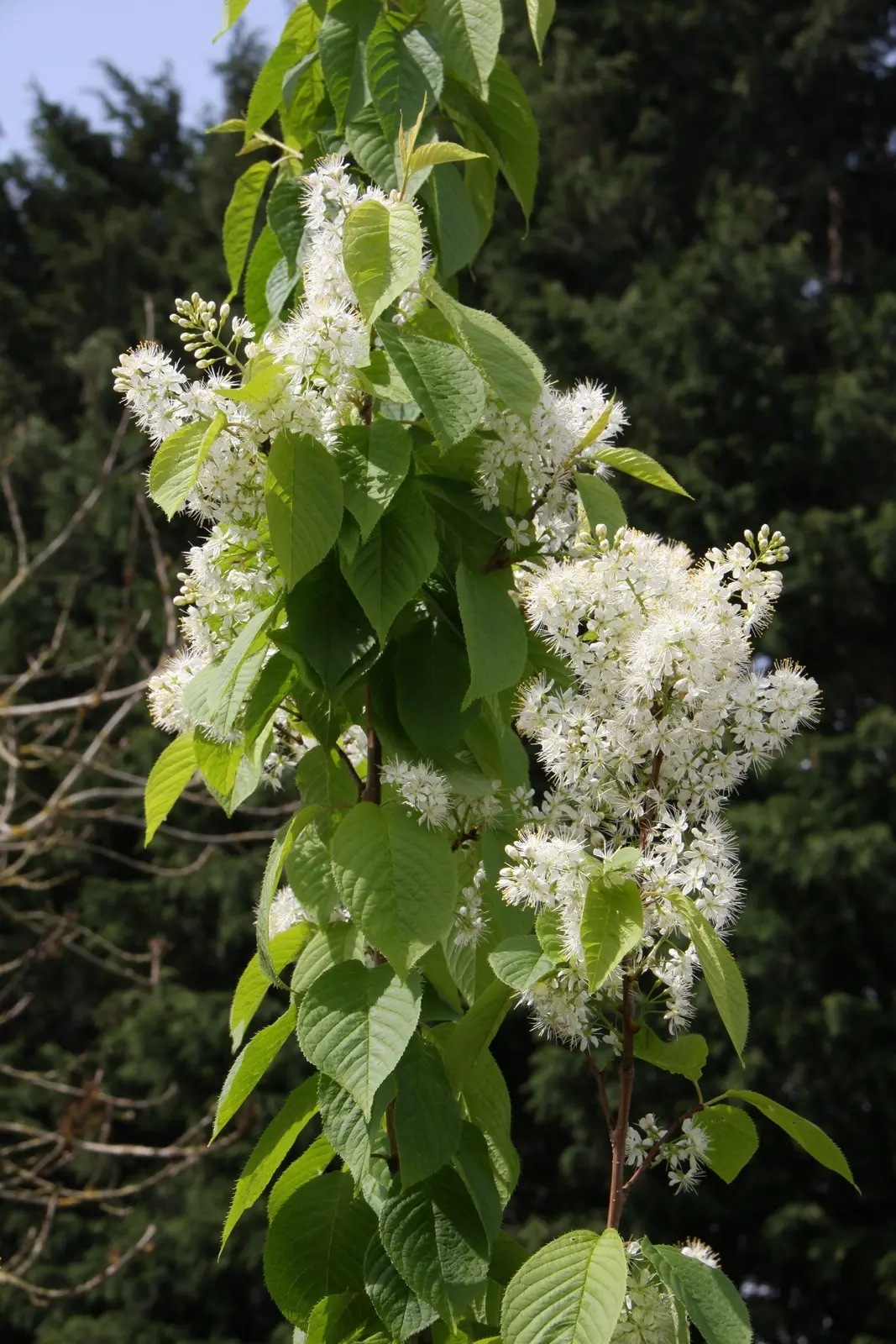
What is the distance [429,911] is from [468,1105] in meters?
0.23

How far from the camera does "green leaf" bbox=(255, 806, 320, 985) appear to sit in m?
0.93

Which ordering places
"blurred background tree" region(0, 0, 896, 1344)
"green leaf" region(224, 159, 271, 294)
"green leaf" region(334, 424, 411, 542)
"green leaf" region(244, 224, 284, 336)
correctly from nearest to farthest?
"green leaf" region(334, 424, 411, 542), "green leaf" region(244, 224, 284, 336), "green leaf" region(224, 159, 271, 294), "blurred background tree" region(0, 0, 896, 1344)

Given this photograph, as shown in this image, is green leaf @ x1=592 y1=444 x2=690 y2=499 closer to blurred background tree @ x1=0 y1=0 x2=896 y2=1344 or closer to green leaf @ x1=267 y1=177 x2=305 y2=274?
green leaf @ x1=267 y1=177 x2=305 y2=274

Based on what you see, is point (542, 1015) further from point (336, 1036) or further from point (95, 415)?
point (95, 415)

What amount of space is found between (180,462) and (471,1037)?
0.45 m

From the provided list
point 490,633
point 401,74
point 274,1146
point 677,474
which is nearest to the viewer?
point 490,633

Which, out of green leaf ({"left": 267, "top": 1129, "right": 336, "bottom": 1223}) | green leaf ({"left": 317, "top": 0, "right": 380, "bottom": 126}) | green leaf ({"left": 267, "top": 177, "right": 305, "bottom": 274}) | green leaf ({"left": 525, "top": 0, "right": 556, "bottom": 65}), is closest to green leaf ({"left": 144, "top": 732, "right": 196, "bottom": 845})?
green leaf ({"left": 267, "top": 1129, "right": 336, "bottom": 1223})

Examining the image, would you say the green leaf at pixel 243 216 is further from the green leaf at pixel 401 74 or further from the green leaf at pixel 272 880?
the green leaf at pixel 272 880

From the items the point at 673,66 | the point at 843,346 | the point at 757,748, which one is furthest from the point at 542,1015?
the point at 673,66

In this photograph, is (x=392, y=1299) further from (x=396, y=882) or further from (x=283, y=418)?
(x=283, y=418)

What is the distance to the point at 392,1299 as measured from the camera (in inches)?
36.6

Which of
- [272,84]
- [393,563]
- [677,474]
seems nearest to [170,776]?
[393,563]

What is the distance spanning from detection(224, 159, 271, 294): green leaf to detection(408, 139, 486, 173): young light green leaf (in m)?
0.50

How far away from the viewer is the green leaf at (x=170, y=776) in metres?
1.09
